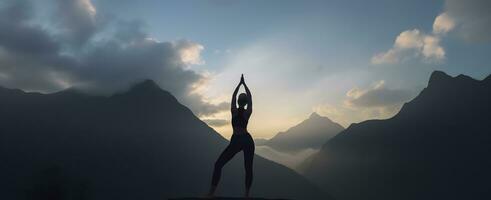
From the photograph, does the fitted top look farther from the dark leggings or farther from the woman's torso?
the dark leggings

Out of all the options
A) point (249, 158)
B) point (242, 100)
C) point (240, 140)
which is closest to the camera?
point (240, 140)

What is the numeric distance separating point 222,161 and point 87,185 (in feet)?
225

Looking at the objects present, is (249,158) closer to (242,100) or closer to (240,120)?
(240,120)

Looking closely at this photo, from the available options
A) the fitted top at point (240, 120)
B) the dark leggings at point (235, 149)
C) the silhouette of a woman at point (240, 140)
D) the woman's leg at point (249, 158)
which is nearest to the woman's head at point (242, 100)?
the silhouette of a woman at point (240, 140)

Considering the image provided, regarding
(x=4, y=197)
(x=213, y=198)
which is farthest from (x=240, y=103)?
(x=4, y=197)

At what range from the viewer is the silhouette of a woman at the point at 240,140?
1140 cm

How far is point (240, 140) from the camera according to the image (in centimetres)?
1141

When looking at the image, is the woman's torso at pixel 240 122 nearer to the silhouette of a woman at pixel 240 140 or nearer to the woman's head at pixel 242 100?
the silhouette of a woman at pixel 240 140

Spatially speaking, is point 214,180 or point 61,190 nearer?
point 214,180

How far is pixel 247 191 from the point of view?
1120 cm

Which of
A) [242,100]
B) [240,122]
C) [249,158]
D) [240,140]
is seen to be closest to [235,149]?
[240,140]

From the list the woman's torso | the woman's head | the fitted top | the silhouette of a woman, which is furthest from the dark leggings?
the woman's head

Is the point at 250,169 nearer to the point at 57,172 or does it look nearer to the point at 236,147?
the point at 236,147

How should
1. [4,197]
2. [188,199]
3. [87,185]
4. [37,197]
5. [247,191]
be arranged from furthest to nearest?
1. [4,197]
2. [87,185]
3. [37,197]
4. [247,191]
5. [188,199]
